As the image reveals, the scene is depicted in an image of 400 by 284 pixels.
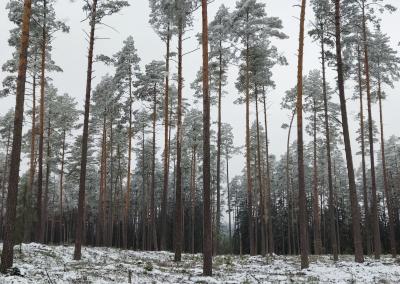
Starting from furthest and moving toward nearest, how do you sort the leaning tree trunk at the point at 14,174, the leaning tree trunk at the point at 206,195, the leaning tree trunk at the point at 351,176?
the leaning tree trunk at the point at 351,176
the leaning tree trunk at the point at 206,195
the leaning tree trunk at the point at 14,174

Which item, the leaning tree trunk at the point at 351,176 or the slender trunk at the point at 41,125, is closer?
the leaning tree trunk at the point at 351,176

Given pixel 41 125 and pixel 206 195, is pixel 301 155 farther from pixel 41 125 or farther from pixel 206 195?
pixel 41 125

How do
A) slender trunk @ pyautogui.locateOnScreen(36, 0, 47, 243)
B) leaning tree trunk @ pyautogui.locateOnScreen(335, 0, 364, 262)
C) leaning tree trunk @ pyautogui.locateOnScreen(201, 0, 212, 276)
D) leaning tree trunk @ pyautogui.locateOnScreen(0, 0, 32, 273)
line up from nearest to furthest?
leaning tree trunk @ pyautogui.locateOnScreen(0, 0, 32, 273) → leaning tree trunk @ pyautogui.locateOnScreen(201, 0, 212, 276) → leaning tree trunk @ pyautogui.locateOnScreen(335, 0, 364, 262) → slender trunk @ pyautogui.locateOnScreen(36, 0, 47, 243)

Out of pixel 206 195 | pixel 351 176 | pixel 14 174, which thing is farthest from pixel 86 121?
pixel 351 176

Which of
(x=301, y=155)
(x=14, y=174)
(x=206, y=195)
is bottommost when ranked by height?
(x=206, y=195)

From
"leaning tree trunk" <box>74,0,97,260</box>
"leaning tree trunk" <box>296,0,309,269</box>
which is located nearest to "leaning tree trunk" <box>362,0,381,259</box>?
"leaning tree trunk" <box>296,0,309,269</box>

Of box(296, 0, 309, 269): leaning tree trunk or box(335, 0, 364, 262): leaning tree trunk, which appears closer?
box(296, 0, 309, 269): leaning tree trunk

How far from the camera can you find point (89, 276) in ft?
38.4

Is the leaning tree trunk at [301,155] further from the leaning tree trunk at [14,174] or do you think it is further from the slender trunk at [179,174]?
the leaning tree trunk at [14,174]

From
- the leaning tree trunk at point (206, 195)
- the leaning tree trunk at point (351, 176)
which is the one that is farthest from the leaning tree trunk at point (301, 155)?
the leaning tree trunk at point (206, 195)

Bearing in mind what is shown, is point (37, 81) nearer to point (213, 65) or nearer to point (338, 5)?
point (213, 65)

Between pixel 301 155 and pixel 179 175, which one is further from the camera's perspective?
pixel 179 175

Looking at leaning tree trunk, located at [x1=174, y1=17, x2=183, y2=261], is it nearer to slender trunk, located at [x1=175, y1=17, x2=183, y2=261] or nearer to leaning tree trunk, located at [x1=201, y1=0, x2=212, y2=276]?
slender trunk, located at [x1=175, y1=17, x2=183, y2=261]

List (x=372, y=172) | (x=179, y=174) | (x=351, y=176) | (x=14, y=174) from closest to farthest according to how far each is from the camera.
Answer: (x=14, y=174), (x=351, y=176), (x=179, y=174), (x=372, y=172)
